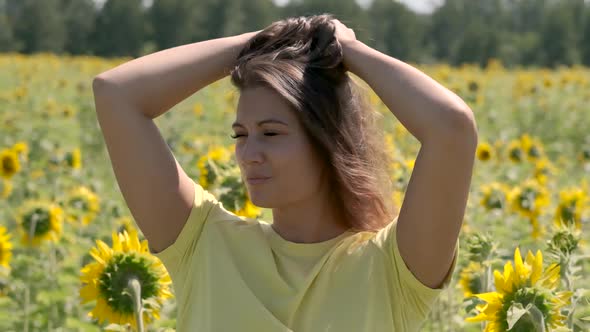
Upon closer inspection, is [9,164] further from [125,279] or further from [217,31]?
[217,31]

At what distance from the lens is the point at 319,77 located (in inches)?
64.6

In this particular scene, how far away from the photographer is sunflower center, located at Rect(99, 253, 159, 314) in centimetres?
181

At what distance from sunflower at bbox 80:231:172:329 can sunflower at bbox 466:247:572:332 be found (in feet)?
1.88

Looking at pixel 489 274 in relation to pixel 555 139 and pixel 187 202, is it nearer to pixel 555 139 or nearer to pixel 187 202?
pixel 187 202

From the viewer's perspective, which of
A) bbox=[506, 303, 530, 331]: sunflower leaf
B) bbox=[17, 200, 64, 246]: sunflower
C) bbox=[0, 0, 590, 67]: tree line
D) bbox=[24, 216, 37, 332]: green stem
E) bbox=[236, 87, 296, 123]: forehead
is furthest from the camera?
bbox=[0, 0, 590, 67]: tree line

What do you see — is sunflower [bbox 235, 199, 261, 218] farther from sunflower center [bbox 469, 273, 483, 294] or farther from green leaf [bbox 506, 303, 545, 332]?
green leaf [bbox 506, 303, 545, 332]

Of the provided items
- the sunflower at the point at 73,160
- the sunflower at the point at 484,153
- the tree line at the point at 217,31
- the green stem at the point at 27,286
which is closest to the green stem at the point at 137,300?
the green stem at the point at 27,286

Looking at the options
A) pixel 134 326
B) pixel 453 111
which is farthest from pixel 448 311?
pixel 453 111

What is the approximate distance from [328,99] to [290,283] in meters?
0.29

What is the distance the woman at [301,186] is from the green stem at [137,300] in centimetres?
6

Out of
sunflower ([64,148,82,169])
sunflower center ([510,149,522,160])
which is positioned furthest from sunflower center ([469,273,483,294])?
sunflower center ([510,149,522,160])

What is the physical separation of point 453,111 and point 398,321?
329 millimetres

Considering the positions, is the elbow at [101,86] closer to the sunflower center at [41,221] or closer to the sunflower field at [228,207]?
the sunflower field at [228,207]

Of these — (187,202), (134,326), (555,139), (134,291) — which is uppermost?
(187,202)
